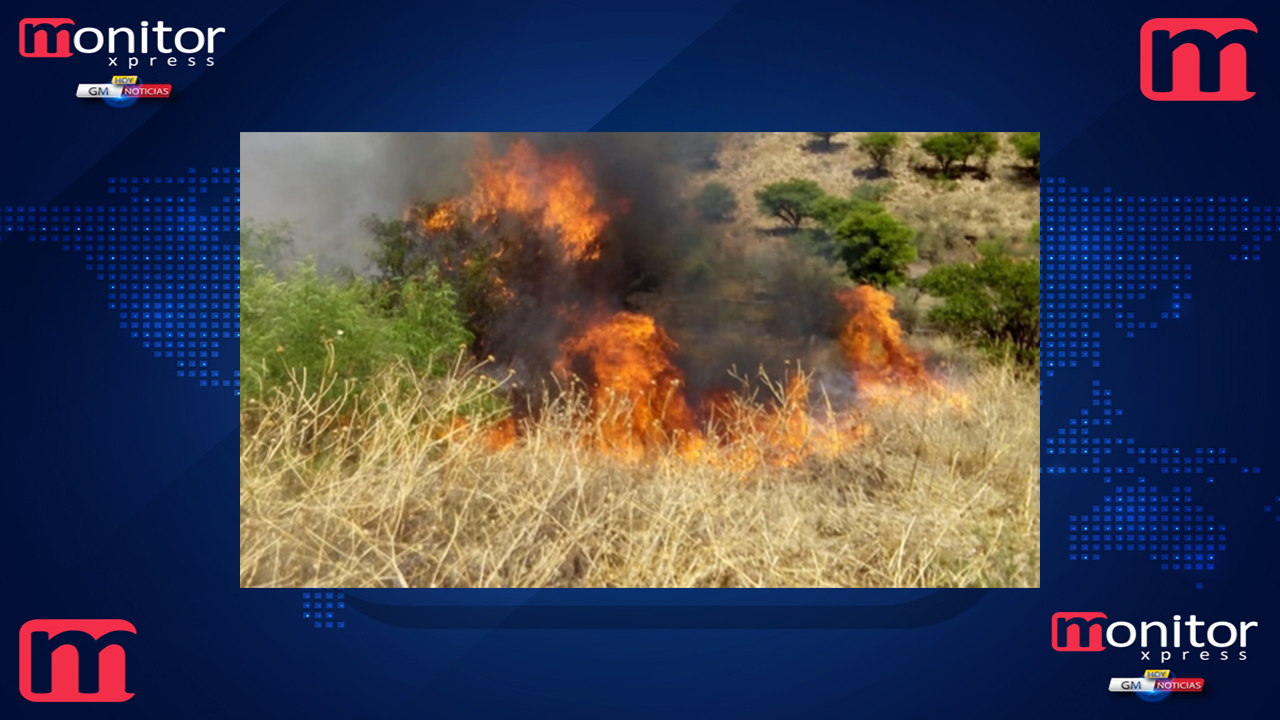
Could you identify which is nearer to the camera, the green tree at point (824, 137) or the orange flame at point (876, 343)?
the green tree at point (824, 137)

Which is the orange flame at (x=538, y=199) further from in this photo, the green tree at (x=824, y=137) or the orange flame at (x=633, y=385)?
the green tree at (x=824, y=137)

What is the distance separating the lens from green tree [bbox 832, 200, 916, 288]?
6.86 metres

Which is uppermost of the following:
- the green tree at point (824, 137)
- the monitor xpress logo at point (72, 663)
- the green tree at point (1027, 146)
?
A: the green tree at point (824, 137)

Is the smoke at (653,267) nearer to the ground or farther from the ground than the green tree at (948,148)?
nearer to the ground

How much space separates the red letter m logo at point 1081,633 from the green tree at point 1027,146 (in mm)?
2372

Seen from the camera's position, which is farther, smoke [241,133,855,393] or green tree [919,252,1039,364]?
green tree [919,252,1039,364]

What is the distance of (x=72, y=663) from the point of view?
6281mm

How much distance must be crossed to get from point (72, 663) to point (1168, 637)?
5692mm

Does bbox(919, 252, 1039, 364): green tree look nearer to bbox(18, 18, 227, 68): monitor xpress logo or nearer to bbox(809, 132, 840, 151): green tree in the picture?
bbox(809, 132, 840, 151): green tree

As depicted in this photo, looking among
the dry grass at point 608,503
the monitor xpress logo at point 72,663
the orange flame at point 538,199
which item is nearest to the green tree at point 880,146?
the dry grass at point 608,503

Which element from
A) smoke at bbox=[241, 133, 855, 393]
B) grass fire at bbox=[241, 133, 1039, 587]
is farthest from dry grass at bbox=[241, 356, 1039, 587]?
smoke at bbox=[241, 133, 855, 393]

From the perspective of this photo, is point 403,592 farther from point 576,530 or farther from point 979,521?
point 979,521

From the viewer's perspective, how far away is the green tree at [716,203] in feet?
22.1

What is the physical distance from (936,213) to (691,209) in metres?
1.40
